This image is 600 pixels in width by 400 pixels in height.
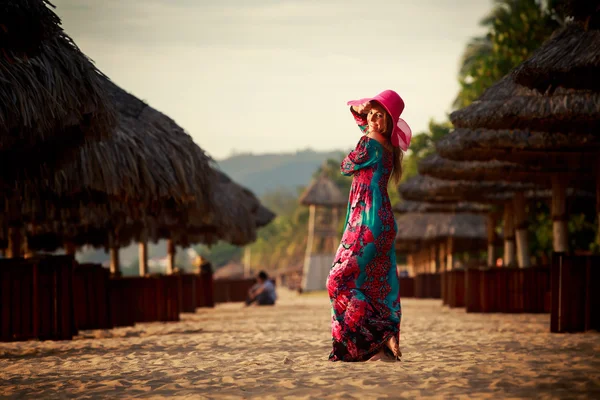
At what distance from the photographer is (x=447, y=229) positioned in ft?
112

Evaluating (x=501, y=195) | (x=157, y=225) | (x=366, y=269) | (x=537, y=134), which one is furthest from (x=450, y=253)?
(x=366, y=269)

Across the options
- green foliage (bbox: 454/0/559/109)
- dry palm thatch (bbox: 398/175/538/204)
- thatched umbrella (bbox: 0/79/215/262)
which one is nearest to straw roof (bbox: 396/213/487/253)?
green foliage (bbox: 454/0/559/109)

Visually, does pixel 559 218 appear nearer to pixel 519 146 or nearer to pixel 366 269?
pixel 519 146

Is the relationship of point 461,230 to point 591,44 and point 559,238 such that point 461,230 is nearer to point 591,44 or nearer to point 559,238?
point 559,238

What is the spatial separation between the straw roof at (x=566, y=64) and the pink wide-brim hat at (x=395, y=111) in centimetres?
320

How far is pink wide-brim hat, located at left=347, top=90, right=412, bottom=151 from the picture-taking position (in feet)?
25.6

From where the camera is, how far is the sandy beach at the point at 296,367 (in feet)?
21.2

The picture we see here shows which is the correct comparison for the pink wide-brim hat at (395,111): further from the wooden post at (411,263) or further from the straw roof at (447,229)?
the wooden post at (411,263)

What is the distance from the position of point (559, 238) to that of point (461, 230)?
1757 cm

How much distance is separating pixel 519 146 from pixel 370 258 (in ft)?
26.4

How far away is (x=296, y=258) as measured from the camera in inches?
3858

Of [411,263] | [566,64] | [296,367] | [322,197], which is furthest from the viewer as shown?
[322,197]

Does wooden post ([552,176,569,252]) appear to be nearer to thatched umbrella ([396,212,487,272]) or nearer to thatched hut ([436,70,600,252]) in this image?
thatched hut ([436,70,600,252])

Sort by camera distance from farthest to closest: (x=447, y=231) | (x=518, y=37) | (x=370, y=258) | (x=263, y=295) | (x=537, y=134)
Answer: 1. (x=447, y=231)
2. (x=518, y=37)
3. (x=263, y=295)
4. (x=537, y=134)
5. (x=370, y=258)
